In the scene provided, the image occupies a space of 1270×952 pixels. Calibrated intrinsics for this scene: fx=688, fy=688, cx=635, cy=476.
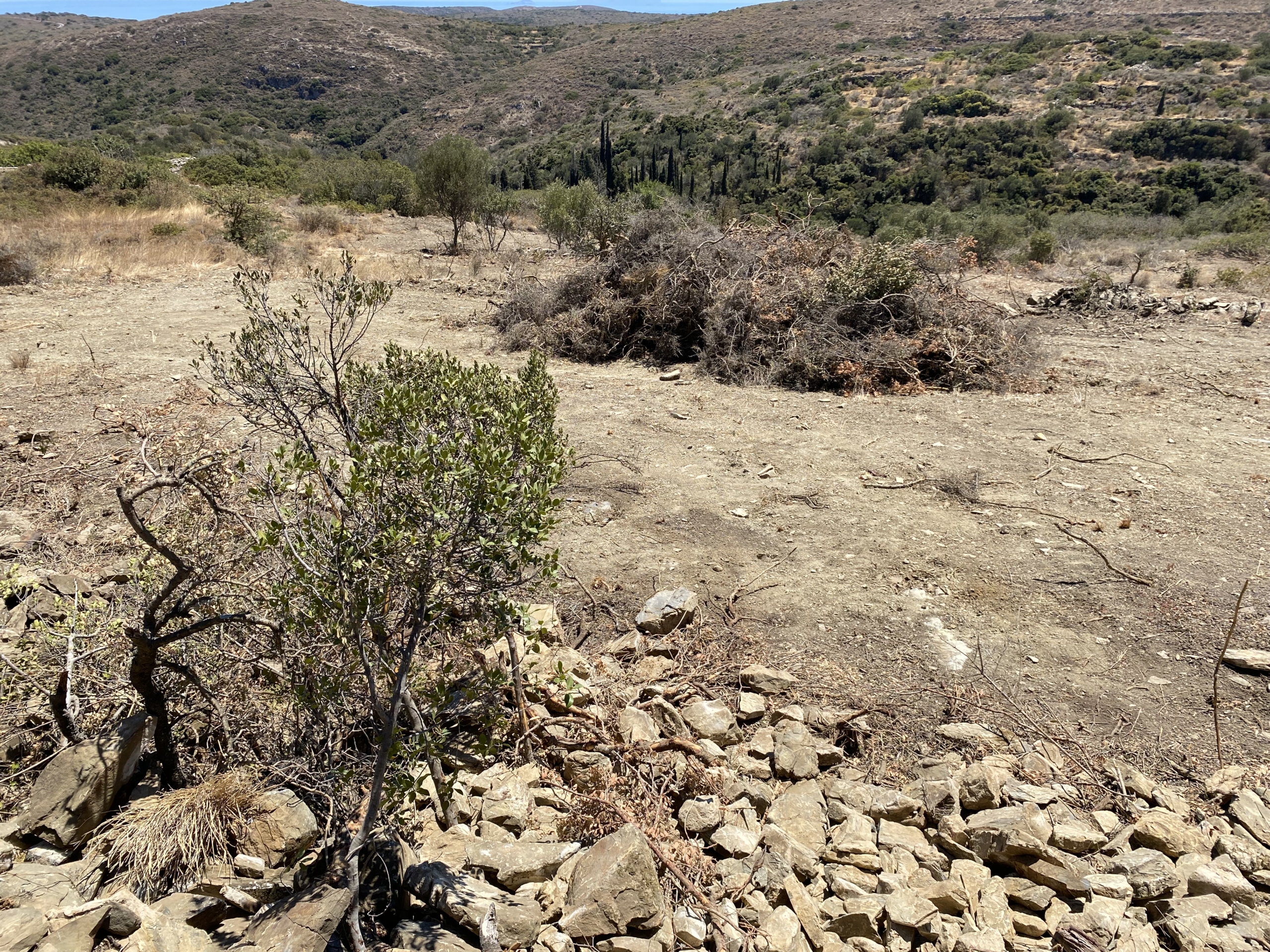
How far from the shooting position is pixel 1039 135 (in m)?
38.3

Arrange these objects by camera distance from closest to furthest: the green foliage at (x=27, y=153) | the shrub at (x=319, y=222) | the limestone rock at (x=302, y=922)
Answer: the limestone rock at (x=302, y=922)
the shrub at (x=319, y=222)
the green foliage at (x=27, y=153)

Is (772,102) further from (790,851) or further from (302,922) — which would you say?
(302,922)

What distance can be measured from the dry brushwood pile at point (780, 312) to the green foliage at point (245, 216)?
748 cm

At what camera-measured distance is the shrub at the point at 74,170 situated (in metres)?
19.5

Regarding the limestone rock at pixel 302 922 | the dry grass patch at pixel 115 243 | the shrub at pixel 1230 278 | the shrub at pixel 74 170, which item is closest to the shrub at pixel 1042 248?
the shrub at pixel 1230 278

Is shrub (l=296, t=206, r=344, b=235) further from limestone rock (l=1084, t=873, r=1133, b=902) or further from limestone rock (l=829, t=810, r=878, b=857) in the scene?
limestone rock (l=1084, t=873, r=1133, b=902)

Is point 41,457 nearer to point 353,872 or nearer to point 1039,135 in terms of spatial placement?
point 353,872

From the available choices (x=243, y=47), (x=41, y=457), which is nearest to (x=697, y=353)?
(x=41, y=457)

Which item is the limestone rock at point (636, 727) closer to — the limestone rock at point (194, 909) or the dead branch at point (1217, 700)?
the limestone rock at point (194, 909)

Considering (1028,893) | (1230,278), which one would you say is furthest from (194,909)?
(1230,278)

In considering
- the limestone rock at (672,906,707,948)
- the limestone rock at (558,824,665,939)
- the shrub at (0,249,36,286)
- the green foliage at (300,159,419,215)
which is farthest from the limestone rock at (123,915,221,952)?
the green foliage at (300,159,419,215)

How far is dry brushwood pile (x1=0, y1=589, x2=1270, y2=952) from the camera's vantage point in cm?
219

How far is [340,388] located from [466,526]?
4.47ft

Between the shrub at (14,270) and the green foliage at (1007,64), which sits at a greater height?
the green foliage at (1007,64)
